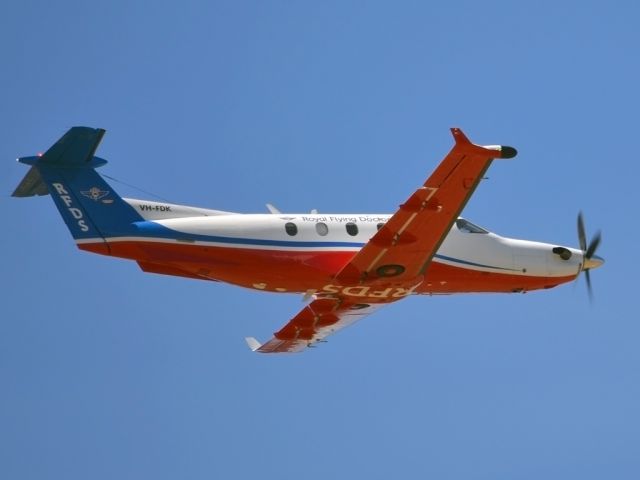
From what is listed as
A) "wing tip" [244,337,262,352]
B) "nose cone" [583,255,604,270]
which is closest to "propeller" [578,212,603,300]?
"nose cone" [583,255,604,270]

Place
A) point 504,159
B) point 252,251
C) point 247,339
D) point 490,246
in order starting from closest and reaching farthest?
point 504,159
point 252,251
point 490,246
point 247,339

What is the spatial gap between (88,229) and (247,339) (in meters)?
12.8

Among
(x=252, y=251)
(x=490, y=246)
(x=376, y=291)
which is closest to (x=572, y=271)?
(x=490, y=246)

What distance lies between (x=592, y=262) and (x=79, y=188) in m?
20.8

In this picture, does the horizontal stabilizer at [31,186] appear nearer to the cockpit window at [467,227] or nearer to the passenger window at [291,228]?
the passenger window at [291,228]

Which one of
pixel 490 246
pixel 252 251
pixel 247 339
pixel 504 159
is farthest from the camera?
pixel 247 339

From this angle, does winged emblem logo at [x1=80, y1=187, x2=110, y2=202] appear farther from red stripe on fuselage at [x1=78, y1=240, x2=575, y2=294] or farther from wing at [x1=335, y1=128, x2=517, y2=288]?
wing at [x1=335, y1=128, x2=517, y2=288]

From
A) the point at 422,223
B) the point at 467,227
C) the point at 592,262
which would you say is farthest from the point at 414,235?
the point at 592,262

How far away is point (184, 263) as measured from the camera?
1818 inches

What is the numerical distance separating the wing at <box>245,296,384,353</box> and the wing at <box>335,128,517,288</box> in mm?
3028

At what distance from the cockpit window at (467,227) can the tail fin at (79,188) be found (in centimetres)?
1289

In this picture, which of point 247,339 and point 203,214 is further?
point 247,339

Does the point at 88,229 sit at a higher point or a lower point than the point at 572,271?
lower

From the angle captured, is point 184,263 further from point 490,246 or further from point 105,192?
point 490,246
